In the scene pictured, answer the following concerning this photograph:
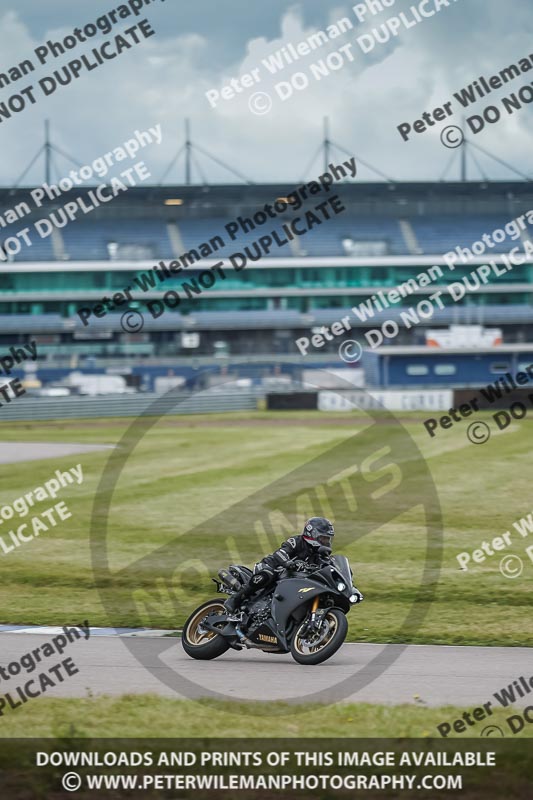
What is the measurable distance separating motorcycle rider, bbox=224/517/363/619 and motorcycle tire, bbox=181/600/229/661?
297mm

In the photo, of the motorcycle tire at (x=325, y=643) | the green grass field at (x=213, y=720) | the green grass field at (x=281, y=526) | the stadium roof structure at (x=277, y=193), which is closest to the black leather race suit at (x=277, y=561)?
the motorcycle tire at (x=325, y=643)

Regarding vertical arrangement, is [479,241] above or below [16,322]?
above

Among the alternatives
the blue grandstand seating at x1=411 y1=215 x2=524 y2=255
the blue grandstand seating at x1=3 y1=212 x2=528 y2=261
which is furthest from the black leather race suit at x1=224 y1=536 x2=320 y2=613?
the blue grandstand seating at x1=411 y1=215 x2=524 y2=255

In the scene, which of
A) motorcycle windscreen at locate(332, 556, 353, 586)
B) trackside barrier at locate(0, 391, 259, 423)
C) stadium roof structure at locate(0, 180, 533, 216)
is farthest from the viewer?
stadium roof structure at locate(0, 180, 533, 216)

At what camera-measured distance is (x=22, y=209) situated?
229ft

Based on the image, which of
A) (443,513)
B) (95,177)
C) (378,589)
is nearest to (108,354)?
(95,177)

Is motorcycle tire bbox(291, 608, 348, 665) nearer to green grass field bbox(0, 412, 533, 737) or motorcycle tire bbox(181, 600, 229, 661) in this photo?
motorcycle tire bbox(181, 600, 229, 661)

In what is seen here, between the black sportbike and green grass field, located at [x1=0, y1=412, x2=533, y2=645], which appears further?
green grass field, located at [x1=0, y1=412, x2=533, y2=645]

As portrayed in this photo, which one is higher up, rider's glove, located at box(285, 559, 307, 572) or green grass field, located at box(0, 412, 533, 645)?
rider's glove, located at box(285, 559, 307, 572)

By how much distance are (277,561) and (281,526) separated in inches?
394

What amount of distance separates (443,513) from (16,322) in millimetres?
53581

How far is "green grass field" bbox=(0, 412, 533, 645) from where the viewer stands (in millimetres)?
12281

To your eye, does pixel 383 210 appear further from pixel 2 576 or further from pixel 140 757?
pixel 140 757

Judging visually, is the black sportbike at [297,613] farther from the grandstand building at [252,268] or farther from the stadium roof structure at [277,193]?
the stadium roof structure at [277,193]
